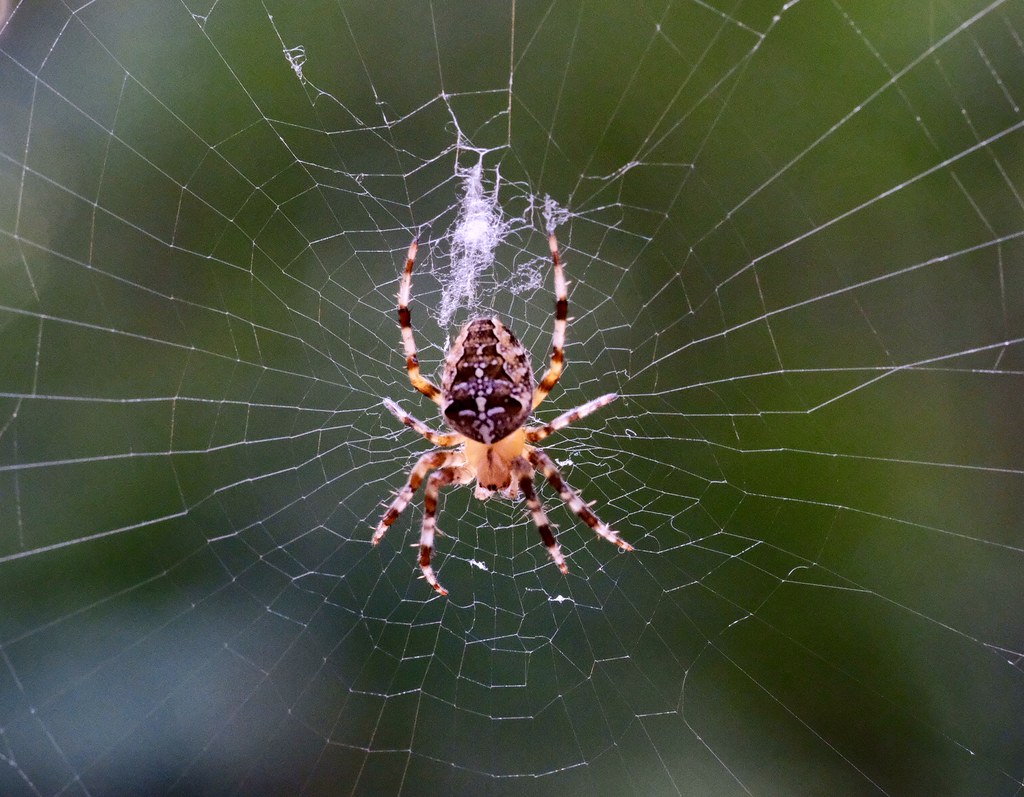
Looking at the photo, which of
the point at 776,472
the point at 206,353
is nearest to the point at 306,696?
the point at 206,353

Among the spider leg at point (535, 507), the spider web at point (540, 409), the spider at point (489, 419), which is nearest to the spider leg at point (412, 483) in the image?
the spider at point (489, 419)

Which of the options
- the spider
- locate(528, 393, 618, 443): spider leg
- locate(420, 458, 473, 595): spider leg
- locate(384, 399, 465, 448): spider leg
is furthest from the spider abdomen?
locate(420, 458, 473, 595): spider leg

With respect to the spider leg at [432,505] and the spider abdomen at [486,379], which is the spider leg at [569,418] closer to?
the spider abdomen at [486,379]

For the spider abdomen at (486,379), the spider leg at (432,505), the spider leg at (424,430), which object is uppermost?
the spider abdomen at (486,379)

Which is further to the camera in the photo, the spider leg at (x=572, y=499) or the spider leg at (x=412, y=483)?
the spider leg at (x=412, y=483)

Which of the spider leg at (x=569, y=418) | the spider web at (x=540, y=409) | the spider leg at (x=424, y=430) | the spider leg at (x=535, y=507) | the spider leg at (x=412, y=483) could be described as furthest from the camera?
the spider web at (x=540, y=409)

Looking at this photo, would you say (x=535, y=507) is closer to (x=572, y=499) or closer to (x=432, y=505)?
(x=572, y=499)

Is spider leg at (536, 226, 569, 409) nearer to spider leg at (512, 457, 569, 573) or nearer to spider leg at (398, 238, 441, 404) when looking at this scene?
spider leg at (398, 238, 441, 404)

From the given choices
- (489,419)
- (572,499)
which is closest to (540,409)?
(572,499)

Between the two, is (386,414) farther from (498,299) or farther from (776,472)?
(776,472)
